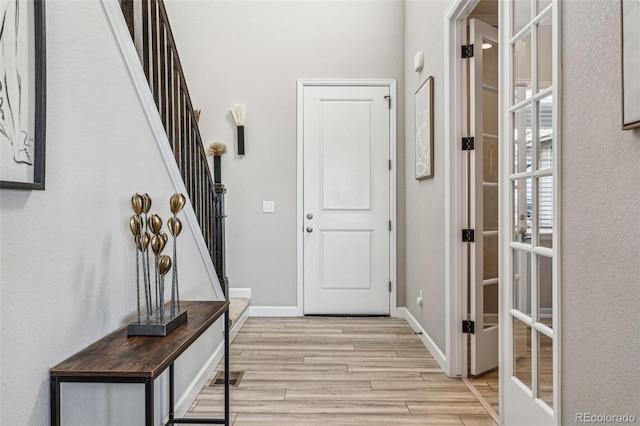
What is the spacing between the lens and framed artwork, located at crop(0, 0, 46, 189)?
108 cm

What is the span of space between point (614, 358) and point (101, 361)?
1.45 meters

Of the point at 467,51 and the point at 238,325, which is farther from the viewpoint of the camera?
the point at 238,325

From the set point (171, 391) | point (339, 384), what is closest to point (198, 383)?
point (171, 391)

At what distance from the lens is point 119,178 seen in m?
1.68

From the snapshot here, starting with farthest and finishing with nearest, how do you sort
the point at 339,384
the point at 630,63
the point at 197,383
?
1. the point at 339,384
2. the point at 197,383
3. the point at 630,63

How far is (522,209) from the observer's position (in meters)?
1.94

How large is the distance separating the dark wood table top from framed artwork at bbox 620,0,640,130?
1.40m

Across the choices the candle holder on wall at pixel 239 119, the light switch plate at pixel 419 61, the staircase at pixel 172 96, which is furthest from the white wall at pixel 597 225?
the candle holder on wall at pixel 239 119

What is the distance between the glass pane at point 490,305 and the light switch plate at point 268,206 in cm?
216

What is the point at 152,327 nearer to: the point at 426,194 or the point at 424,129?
the point at 426,194

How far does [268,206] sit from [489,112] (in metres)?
2.20

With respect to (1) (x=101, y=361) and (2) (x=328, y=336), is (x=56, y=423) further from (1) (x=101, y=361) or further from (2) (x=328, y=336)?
(2) (x=328, y=336)

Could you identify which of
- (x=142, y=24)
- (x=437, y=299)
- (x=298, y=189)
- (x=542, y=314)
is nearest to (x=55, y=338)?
(x=142, y=24)

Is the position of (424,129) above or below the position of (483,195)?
above
